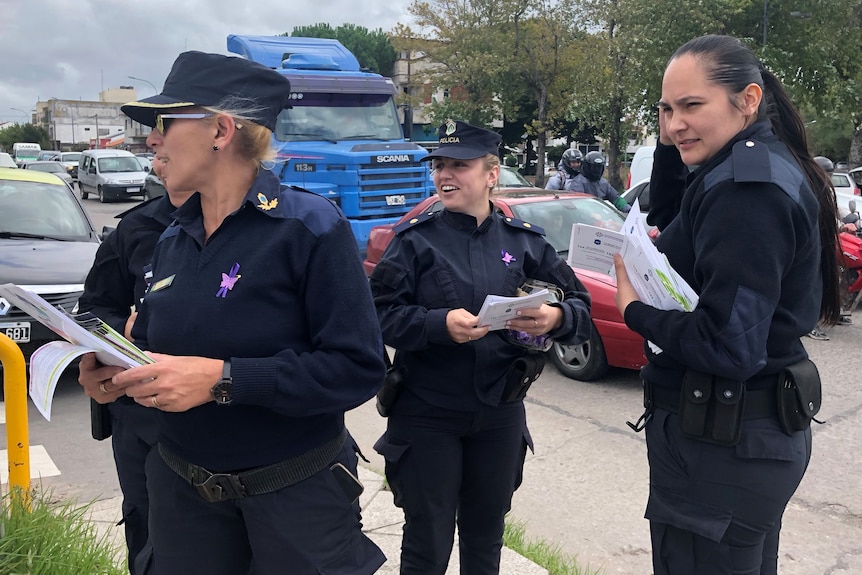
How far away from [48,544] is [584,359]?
4.58 metres

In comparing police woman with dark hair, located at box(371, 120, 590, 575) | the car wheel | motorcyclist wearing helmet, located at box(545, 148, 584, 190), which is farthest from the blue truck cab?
police woman with dark hair, located at box(371, 120, 590, 575)

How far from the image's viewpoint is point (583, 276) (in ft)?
20.6

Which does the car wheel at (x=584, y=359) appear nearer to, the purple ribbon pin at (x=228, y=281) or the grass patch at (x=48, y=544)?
the grass patch at (x=48, y=544)

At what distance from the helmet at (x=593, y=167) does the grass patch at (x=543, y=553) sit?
6.44 meters

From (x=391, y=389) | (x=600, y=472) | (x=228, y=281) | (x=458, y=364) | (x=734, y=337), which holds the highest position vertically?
(x=228, y=281)

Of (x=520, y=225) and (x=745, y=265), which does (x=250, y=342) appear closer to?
(x=745, y=265)

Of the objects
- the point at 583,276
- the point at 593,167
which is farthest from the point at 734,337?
the point at 593,167

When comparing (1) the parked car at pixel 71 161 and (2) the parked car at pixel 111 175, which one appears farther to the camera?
(1) the parked car at pixel 71 161

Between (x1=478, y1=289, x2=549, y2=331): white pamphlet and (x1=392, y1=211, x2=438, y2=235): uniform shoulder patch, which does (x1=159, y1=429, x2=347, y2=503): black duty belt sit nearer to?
(x1=478, y1=289, x2=549, y2=331): white pamphlet

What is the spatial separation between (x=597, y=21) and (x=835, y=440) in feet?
81.7

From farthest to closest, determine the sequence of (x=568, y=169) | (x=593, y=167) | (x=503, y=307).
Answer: (x=568, y=169)
(x=593, y=167)
(x=503, y=307)

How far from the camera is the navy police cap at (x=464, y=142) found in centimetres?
274

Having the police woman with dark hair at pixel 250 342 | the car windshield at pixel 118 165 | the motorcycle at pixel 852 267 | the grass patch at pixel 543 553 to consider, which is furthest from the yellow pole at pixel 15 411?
the car windshield at pixel 118 165

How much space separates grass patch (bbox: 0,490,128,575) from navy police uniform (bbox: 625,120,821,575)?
201cm
